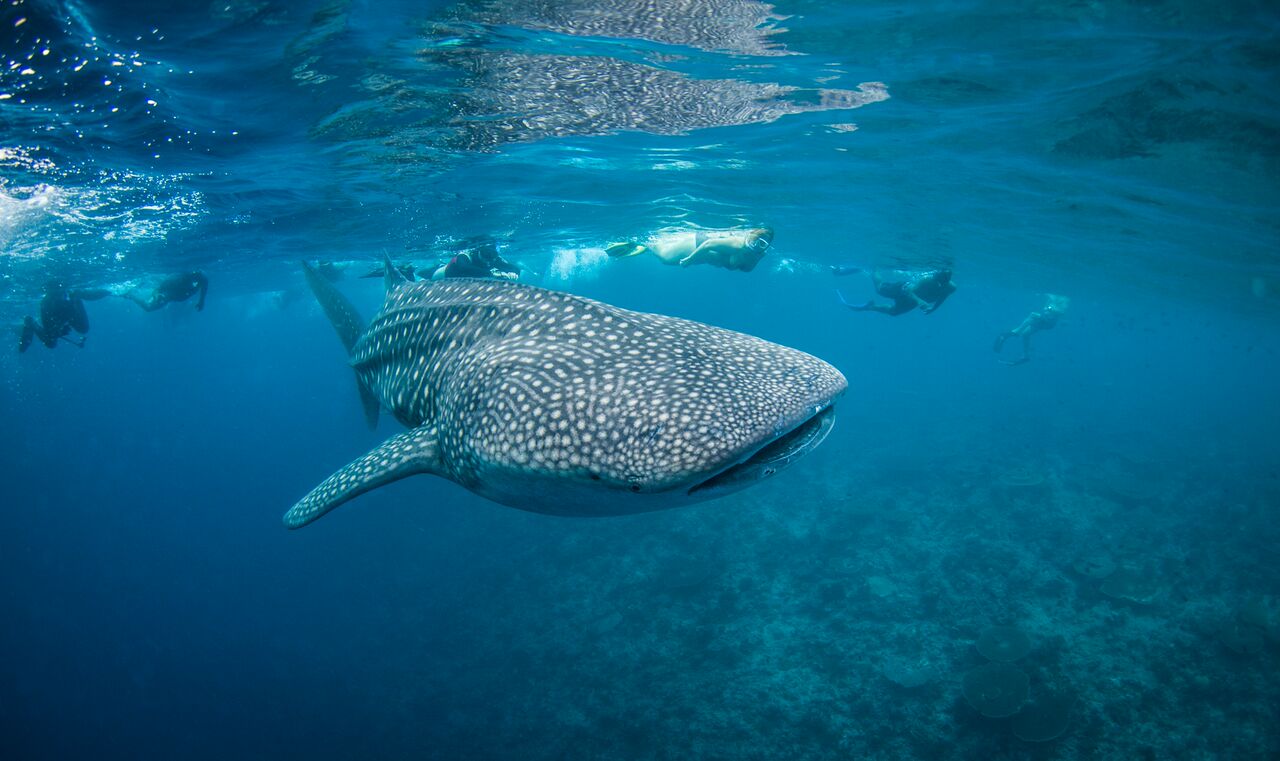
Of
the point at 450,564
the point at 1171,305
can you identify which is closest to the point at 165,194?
the point at 450,564

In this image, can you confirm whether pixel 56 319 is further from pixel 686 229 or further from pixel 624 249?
pixel 686 229

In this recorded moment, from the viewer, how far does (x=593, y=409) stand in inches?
115

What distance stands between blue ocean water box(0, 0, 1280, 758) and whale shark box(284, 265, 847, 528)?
5.31 metres

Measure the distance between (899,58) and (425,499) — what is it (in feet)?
71.5

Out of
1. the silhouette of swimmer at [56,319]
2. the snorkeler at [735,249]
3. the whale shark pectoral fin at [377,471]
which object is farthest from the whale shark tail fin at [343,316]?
the silhouette of swimmer at [56,319]

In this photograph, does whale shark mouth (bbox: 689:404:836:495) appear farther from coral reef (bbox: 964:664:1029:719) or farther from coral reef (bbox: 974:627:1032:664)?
coral reef (bbox: 974:627:1032:664)

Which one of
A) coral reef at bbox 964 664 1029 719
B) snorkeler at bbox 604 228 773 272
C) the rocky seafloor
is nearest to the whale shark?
the rocky seafloor

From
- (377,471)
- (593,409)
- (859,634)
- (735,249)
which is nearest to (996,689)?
(859,634)

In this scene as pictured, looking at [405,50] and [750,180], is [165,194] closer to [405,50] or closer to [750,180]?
[405,50]

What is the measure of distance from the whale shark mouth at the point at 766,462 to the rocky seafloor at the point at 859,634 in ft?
25.8

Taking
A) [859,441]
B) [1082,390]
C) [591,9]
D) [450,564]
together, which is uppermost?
[591,9]

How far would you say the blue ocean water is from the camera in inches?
313

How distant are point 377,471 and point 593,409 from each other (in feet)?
7.22

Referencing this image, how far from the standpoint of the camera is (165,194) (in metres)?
13.9
